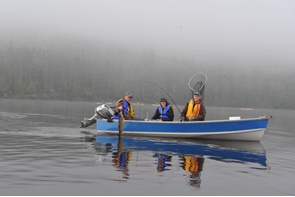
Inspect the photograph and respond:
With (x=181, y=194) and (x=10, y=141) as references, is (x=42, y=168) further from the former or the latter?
(x=10, y=141)

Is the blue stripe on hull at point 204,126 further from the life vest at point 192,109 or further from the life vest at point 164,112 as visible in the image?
the life vest at point 164,112

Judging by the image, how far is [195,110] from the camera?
21672mm

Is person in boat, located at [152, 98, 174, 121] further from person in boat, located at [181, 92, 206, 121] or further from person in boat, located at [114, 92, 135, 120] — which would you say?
person in boat, located at [114, 92, 135, 120]

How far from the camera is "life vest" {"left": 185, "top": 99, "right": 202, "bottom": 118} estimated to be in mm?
21547

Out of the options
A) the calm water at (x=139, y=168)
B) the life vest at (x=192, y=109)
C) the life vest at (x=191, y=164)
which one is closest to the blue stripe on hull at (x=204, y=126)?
the life vest at (x=192, y=109)

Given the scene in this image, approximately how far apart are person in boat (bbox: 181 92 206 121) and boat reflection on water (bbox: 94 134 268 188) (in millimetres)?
1445

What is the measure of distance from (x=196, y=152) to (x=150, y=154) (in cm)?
253

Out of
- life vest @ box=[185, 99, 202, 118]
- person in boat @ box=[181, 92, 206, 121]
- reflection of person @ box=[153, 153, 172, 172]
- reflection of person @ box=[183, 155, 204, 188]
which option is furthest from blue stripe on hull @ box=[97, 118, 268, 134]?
reflection of person @ box=[153, 153, 172, 172]

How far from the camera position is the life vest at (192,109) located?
2155cm

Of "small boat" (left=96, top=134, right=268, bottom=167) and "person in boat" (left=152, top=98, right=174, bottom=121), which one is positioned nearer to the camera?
"small boat" (left=96, top=134, right=268, bottom=167)

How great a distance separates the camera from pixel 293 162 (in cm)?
1572

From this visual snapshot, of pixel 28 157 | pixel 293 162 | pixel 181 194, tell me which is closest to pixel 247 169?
pixel 293 162

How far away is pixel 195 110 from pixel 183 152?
5.17 meters

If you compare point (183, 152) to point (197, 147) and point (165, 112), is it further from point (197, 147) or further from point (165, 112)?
point (165, 112)
